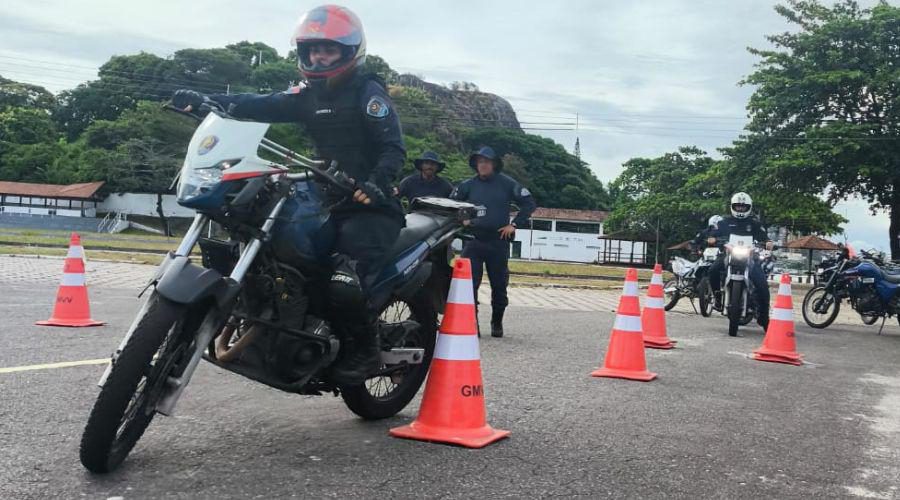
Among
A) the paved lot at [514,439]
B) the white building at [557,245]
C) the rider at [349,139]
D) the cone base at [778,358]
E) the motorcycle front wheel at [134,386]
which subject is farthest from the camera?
the white building at [557,245]

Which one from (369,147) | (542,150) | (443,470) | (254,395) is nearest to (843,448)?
(443,470)

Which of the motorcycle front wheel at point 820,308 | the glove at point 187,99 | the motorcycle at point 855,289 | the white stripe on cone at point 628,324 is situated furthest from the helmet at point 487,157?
the motorcycle at point 855,289

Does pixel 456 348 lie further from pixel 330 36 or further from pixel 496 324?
pixel 496 324

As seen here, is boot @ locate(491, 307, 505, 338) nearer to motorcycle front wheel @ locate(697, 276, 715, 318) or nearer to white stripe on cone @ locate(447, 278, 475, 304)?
white stripe on cone @ locate(447, 278, 475, 304)

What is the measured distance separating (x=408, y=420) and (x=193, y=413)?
45.4 inches

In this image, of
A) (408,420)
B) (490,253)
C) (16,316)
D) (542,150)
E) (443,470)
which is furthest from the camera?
(542,150)

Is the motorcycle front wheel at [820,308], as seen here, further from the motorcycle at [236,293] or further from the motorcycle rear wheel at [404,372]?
the motorcycle at [236,293]

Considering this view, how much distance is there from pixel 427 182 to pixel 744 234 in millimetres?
5322

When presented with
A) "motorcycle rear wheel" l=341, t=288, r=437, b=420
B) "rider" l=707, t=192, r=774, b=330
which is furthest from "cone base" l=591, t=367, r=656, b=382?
"rider" l=707, t=192, r=774, b=330

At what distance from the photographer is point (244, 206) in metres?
3.36

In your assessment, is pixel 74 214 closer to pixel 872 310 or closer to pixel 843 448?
pixel 872 310

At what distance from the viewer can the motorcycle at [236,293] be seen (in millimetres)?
3096

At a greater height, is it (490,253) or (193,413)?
(490,253)

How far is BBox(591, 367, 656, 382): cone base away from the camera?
645 centimetres
